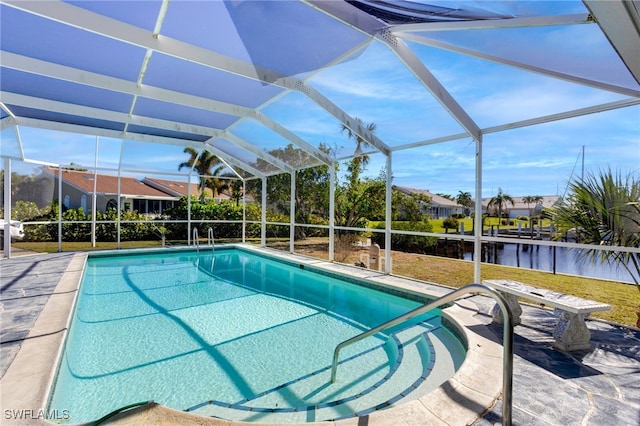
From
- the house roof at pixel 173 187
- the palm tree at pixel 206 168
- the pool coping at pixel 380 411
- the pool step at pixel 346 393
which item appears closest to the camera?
the pool coping at pixel 380 411

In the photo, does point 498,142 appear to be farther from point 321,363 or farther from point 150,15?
point 150,15

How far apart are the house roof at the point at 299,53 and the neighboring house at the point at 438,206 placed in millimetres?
1364

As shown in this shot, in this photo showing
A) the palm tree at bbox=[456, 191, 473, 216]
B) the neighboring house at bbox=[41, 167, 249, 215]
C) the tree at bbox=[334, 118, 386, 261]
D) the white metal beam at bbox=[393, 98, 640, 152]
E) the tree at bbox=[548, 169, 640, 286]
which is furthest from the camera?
the tree at bbox=[334, 118, 386, 261]

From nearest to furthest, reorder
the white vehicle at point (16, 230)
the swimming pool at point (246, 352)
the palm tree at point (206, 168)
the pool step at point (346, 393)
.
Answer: the pool step at point (346, 393)
the swimming pool at point (246, 352)
the white vehicle at point (16, 230)
the palm tree at point (206, 168)

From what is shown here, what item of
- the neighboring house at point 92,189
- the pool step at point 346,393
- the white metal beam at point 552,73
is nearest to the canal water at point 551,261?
the white metal beam at point 552,73

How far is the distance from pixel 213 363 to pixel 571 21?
17.8ft

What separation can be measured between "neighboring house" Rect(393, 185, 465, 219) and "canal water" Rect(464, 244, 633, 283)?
3.97ft

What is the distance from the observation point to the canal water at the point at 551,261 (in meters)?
4.88

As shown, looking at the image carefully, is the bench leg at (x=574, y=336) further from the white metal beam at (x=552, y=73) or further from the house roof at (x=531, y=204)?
the white metal beam at (x=552, y=73)

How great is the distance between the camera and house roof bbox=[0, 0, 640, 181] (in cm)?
349

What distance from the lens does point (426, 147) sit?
7.66m

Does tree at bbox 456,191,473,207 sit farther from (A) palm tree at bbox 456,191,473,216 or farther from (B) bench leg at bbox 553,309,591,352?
(B) bench leg at bbox 553,309,591,352

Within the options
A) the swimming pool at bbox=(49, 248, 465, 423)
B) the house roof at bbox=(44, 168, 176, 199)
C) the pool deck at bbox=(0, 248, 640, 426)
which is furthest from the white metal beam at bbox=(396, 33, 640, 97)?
A: the house roof at bbox=(44, 168, 176, 199)

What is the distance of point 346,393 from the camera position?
3.56 m
